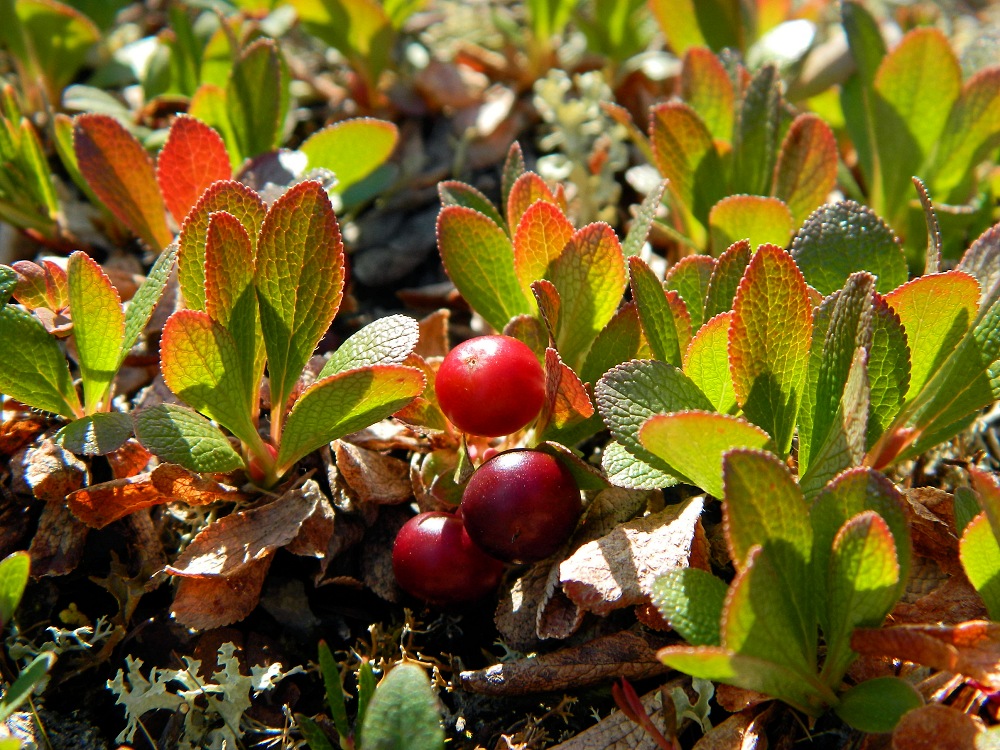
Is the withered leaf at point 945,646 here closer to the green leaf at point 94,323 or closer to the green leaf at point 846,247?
the green leaf at point 846,247

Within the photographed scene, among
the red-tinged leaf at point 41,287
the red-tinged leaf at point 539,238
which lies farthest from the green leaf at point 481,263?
the red-tinged leaf at point 41,287

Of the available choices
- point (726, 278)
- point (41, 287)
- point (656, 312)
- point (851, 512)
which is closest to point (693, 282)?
point (726, 278)

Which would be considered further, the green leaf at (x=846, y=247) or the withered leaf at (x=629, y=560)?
the green leaf at (x=846, y=247)

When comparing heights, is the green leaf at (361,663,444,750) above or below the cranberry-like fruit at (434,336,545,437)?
below

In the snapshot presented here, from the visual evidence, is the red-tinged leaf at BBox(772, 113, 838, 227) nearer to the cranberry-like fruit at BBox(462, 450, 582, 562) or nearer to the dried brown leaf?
the cranberry-like fruit at BBox(462, 450, 582, 562)

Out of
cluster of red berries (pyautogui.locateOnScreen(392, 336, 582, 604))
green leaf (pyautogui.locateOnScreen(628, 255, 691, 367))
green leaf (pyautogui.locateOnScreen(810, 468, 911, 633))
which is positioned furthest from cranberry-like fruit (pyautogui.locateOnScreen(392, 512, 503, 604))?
green leaf (pyautogui.locateOnScreen(810, 468, 911, 633))

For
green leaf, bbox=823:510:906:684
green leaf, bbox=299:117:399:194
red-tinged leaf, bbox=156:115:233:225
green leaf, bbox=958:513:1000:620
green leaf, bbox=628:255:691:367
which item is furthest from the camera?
green leaf, bbox=299:117:399:194

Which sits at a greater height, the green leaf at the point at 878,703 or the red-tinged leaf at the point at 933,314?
the red-tinged leaf at the point at 933,314
